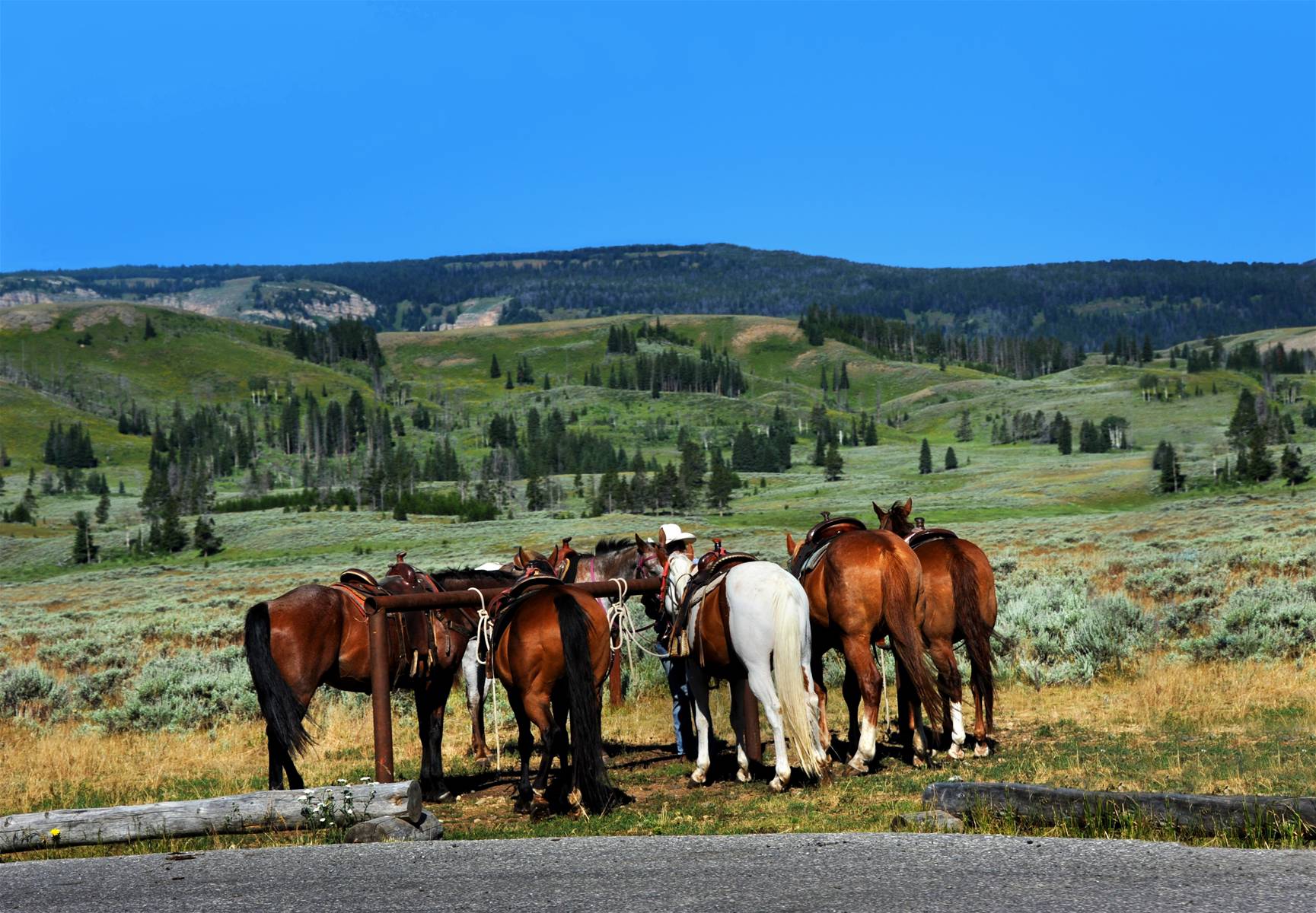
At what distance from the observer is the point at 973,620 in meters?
12.8

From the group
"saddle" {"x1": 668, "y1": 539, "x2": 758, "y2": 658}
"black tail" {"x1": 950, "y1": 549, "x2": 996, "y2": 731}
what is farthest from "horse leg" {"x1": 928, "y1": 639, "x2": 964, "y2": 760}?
"saddle" {"x1": 668, "y1": 539, "x2": 758, "y2": 658}

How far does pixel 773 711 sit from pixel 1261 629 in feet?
31.7

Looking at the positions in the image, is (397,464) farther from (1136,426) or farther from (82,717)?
(82,717)

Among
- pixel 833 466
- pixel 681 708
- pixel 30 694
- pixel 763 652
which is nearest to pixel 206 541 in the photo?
pixel 833 466

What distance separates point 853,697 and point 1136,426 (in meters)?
184

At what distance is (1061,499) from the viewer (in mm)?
99750

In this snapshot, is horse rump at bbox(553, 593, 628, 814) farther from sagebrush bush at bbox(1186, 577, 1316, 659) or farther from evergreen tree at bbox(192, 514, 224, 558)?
evergreen tree at bbox(192, 514, 224, 558)

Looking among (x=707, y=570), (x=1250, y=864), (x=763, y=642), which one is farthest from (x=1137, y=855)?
(x=707, y=570)

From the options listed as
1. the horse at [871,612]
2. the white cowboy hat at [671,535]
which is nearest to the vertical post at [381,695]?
the white cowboy hat at [671,535]

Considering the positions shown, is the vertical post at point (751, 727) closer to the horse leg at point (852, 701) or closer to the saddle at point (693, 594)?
the saddle at point (693, 594)

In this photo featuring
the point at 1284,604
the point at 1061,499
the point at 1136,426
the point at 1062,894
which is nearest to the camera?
the point at 1062,894

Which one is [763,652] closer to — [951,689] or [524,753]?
[524,753]

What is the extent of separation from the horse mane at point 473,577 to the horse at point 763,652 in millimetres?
2350

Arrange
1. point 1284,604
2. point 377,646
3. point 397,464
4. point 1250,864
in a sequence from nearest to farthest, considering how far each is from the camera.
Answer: point 1250,864 → point 377,646 → point 1284,604 → point 397,464
